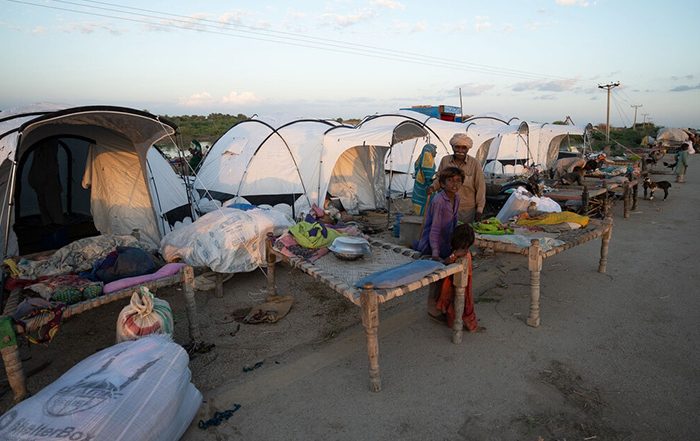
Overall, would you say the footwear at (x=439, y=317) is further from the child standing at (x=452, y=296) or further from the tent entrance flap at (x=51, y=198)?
the tent entrance flap at (x=51, y=198)

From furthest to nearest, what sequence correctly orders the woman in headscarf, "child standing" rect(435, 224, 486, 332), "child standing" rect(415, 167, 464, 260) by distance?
the woman in headscarf < "child standing" rect(415, 167, 464, 260) < "child standing" rect(435, 224, 486, 332)

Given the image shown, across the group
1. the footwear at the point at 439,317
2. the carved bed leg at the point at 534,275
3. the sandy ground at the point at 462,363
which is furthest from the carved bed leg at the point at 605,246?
the footwear at the point at 439,317

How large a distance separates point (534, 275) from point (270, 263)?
2.99m

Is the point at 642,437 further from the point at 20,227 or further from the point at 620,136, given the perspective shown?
the point at 620,136

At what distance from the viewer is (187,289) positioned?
3936 millimetres

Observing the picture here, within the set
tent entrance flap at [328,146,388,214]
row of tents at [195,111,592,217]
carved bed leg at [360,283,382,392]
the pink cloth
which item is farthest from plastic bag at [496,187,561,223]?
the pink cloth

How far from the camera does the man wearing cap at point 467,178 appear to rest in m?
5.13

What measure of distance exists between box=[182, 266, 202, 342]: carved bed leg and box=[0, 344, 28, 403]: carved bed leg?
1310 millimetres

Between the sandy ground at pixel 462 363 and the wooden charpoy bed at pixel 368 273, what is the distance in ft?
1.25

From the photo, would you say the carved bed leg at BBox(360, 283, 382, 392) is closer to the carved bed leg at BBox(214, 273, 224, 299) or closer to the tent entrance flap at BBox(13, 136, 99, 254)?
the carved bed leg at BBox(214, 273, 224, 299)

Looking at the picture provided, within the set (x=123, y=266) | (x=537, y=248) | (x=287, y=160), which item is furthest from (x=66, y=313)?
(x=287, y=160)

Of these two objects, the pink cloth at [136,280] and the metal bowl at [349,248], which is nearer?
the pink cloth at [136,280]

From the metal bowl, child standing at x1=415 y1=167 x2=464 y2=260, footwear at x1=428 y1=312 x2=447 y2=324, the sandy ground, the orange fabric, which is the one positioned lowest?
the sandy ground

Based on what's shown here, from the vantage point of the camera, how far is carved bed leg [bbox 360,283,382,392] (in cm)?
310
